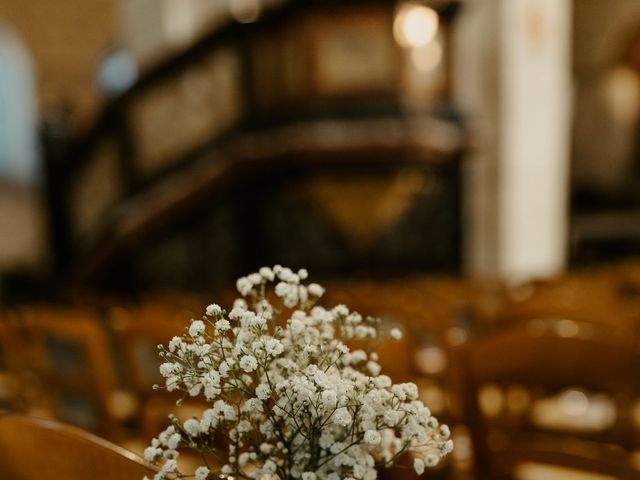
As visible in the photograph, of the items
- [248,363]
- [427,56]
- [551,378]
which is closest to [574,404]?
[551,378]

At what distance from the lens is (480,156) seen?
7074 millimetres

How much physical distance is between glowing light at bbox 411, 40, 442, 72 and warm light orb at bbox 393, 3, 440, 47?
55 mm

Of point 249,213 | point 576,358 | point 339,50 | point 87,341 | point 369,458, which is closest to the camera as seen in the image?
point 369,458

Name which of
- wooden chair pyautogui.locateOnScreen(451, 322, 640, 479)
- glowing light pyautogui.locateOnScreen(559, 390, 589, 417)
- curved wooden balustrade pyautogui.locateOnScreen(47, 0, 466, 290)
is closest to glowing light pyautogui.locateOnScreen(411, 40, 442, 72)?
curved wooden balustrade pyautogui.locateOnScreen(47, 0, 466, 290)

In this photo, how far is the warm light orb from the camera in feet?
18.6

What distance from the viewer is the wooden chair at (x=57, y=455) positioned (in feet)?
2.72

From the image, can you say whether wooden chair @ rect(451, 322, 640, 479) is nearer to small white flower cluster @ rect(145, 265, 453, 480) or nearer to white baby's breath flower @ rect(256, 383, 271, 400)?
small white flower cluster @ rect(145, 265, 453, 480)

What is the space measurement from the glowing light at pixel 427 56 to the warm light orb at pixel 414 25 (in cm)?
5

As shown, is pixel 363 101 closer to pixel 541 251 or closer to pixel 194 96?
pixel 194 96

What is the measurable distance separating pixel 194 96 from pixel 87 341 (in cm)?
428

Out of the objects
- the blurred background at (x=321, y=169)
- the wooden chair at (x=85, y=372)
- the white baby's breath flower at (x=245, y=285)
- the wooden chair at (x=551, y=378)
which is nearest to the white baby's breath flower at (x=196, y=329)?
the white baby's breath flower at (x=245, y=285)

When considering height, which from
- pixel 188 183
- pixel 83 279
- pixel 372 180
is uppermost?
pixel 372 180

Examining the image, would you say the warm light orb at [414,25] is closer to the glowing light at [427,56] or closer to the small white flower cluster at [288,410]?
the glowing light at [427,56]

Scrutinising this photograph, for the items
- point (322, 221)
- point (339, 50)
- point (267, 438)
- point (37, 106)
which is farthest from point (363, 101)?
point (37, 106)
